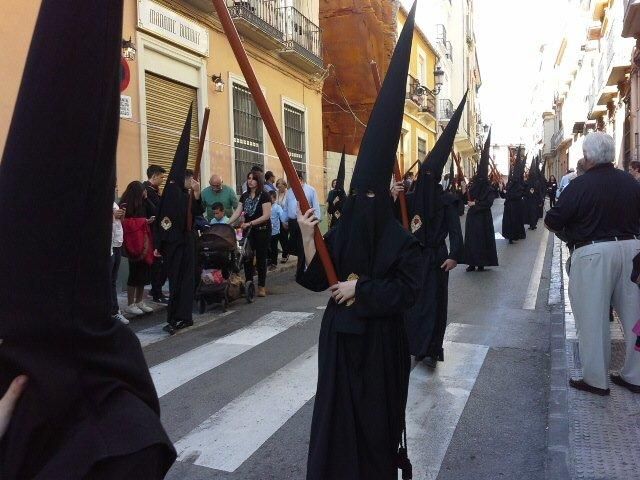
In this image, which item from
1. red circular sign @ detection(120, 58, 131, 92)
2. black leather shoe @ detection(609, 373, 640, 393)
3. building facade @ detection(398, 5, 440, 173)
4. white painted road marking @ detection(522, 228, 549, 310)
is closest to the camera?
red circular sign @ detection(120, 58, 131, 92)

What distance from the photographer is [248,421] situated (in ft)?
14.9

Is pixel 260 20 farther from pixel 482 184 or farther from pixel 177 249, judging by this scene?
pixel 177 249

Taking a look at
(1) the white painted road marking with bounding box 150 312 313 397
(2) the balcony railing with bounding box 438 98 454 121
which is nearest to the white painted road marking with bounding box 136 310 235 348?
(1) the white painted road marking with bounding box 150 312 313 397

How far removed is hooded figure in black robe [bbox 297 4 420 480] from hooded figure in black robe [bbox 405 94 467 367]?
2538 millimetres

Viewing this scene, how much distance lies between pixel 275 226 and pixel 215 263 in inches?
146

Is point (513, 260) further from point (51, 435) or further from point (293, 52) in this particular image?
point (51, 435)

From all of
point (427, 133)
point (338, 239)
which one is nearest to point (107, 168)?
point (338, 239)

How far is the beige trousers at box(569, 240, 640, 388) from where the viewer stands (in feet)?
15.0

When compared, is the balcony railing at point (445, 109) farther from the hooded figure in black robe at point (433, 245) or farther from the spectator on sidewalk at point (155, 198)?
the hooded figure in black robe at point (433, 245)

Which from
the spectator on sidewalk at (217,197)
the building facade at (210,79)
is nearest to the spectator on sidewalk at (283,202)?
the building facade at (210,79)

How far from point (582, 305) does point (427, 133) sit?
30.0 m

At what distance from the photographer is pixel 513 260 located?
45.6ft

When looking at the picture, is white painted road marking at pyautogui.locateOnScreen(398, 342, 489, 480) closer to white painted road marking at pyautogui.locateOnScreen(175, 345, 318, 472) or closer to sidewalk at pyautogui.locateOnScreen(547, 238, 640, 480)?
sidewalk at pyautogui.locateOnScreen(547, 238, 640, 480)

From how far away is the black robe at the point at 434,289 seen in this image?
18.6ft
